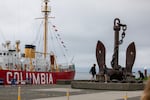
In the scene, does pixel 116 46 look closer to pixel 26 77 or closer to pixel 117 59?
pixel 117 59

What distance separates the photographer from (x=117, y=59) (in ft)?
102

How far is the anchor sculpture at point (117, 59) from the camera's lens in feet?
99.8

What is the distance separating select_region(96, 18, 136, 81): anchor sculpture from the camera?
30422 mm

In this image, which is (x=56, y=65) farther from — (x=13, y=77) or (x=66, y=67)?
(x=13, y=77)

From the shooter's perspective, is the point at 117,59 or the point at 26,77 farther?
the point at 26,77

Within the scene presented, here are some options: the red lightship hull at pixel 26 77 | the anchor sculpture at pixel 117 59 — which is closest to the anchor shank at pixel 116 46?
the anchor sculpture at pixel 117 59

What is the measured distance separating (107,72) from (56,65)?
71.5 feet

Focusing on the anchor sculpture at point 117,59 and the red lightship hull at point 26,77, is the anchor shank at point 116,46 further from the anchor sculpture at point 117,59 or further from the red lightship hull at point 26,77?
the red lightship hull at point 26,77

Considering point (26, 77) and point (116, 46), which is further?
point (26, 77)

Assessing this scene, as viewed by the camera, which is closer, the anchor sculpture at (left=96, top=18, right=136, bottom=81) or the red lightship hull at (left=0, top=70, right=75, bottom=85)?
the anchor sculpture at (left=96, top=18, right=136, bottom=81)

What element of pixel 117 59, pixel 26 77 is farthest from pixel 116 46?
pixel 26 77

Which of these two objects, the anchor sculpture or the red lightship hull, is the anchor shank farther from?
the red lightship hull

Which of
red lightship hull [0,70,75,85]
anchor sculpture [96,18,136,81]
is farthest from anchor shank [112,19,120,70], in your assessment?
red lightship hull [0,70,75,85]

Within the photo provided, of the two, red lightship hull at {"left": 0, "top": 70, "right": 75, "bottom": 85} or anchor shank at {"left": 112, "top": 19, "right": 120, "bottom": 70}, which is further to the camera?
red lightship hull at {"left": 0, "top": 70, "right": 75, "bottom": 85}
